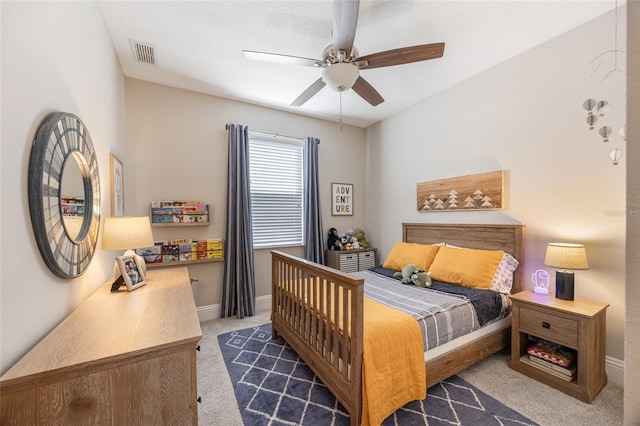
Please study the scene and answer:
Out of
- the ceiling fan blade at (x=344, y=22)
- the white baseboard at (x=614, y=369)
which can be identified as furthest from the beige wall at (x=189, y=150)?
the white baseboard at (x=614, y=369)

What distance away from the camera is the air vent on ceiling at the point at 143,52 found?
2309mm

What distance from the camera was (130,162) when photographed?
2.87m

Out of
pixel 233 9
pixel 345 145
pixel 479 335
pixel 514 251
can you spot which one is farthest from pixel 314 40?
pixel 479 335

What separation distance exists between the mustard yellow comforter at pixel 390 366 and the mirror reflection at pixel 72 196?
1668 millimetres

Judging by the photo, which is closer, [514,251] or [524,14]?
[524,14]

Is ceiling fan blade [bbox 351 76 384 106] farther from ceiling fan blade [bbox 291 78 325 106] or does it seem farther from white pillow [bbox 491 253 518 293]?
white pillow [bbox 491 253 518 293]

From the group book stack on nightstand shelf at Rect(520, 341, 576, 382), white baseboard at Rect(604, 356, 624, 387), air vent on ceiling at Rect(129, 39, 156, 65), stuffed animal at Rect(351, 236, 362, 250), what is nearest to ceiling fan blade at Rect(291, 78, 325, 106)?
air vent on ceiling at Rect(129, 39, 156, 65)

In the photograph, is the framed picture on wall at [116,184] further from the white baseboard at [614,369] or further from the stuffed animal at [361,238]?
the white baseboard at [614,369]

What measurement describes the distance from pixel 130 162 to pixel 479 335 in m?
3.85

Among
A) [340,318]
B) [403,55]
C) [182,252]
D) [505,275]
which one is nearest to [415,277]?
[505,275]

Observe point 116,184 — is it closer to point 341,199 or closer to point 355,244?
point 341,199

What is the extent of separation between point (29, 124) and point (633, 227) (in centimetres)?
184

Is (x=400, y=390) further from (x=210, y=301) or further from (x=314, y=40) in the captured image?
(x=314, y=40)

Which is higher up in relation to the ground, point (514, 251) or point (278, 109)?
point (278, 109)
